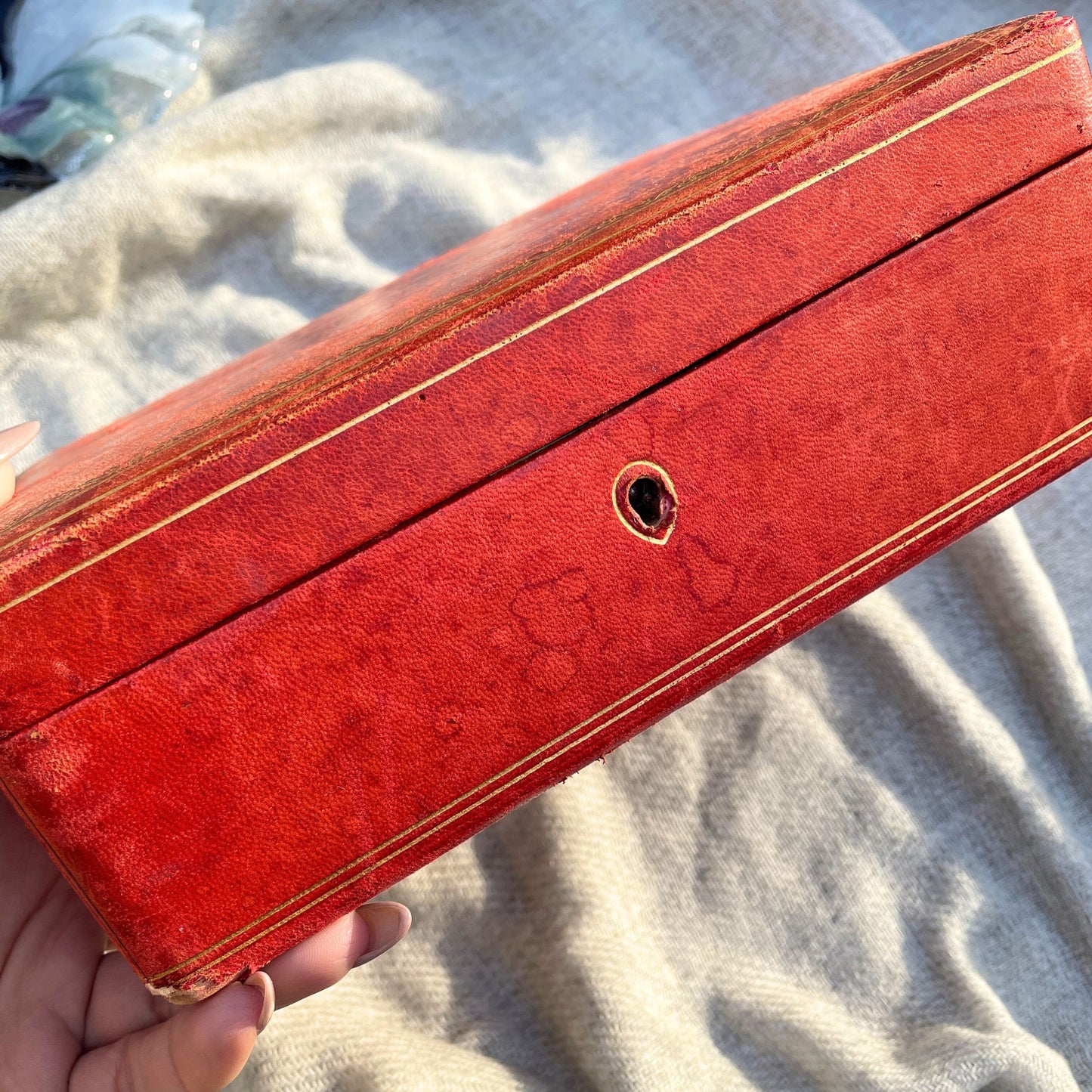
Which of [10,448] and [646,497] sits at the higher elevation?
[10,448]

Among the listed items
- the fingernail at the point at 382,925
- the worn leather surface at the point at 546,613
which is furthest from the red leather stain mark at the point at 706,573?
the fingernail at the point at 382,925

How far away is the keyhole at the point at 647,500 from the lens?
714 mm

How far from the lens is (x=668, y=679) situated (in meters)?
0.75

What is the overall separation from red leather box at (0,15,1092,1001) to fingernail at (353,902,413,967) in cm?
15

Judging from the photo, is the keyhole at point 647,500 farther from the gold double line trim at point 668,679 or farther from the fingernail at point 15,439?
the fingernail at point 15,439

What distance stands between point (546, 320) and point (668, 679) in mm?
301

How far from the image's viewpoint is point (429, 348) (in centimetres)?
68

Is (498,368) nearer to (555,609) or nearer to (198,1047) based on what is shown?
(555,609)

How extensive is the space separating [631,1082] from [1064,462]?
0.79 m

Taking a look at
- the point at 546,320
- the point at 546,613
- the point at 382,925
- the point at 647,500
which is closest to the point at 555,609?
the point at 546,613

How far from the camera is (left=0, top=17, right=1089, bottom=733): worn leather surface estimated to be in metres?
0.65

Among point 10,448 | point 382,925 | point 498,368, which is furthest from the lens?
point 10,448

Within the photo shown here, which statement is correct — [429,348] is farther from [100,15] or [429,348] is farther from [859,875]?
[100,15]

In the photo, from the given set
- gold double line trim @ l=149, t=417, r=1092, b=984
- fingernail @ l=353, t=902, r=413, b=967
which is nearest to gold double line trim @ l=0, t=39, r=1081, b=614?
gold double line trim @ l=149, t=417, r=1092, b=984
